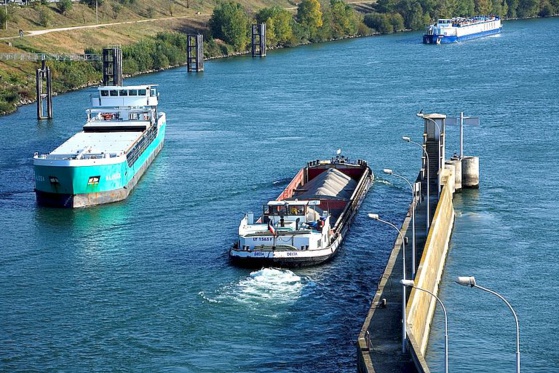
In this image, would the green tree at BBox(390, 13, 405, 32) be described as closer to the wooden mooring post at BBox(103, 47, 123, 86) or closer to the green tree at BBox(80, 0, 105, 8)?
the green tree at BBox(80, 0, 105, 8)

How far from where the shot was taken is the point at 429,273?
39219mm

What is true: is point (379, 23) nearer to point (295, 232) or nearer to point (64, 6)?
point (64, 6)

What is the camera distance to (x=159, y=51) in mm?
122375

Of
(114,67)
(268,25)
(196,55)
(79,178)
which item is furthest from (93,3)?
(79,178)

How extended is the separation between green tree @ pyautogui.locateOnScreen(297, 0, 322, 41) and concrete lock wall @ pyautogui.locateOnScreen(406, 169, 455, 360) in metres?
101

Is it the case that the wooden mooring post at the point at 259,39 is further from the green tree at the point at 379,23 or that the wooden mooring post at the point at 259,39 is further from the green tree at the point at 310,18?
the green tree at the point at 379,23

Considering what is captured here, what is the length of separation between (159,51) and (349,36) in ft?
137

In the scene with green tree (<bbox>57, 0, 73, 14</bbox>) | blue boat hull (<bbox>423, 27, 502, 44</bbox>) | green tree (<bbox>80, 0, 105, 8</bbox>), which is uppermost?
green tree (<bbox>80, 0, 105, 8</bbox>)

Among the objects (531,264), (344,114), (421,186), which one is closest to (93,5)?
(344,114)

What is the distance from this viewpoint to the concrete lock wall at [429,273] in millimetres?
33625

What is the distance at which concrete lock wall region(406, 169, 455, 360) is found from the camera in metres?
33.6

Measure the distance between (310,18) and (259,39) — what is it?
15112mm

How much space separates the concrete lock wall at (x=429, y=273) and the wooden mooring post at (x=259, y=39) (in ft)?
274

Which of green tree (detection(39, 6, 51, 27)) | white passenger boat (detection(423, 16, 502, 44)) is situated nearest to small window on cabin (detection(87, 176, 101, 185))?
green tree (detection(39, 6, 51, 27))
